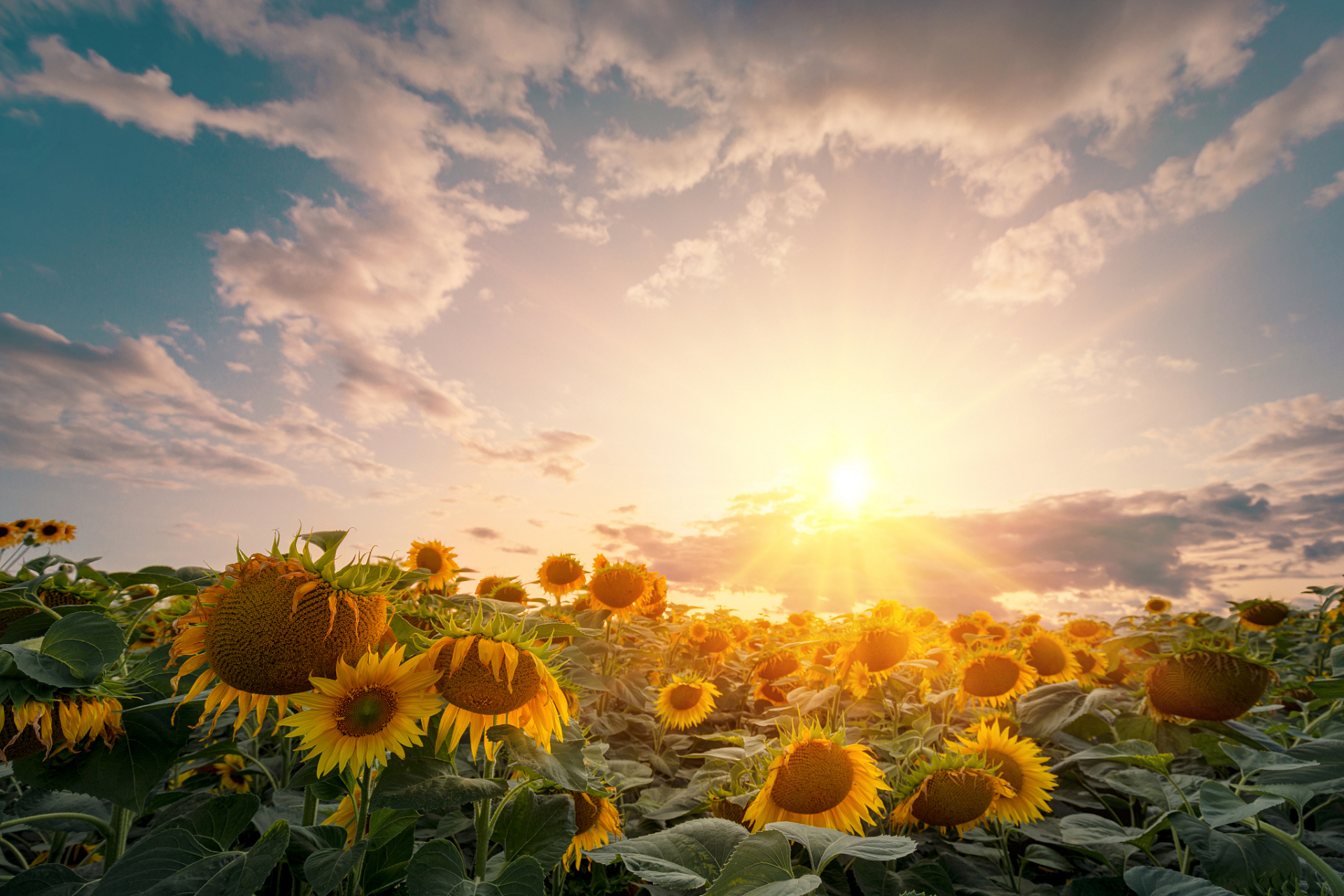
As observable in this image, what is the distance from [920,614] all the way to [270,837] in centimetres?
451

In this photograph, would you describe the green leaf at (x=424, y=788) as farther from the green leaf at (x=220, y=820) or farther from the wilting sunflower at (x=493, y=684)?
the green leaf at (x=220, y=820)

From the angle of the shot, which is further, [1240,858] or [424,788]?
[1240,858]

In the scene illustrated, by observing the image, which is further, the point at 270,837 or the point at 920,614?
the point at 920,614

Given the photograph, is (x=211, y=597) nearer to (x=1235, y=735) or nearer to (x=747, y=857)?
(x=747, y=857)

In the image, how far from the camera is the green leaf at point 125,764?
1.90 m

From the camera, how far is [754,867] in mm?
1558

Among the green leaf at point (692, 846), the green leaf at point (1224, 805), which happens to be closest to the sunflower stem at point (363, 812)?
the green leaf at point (692, 846)

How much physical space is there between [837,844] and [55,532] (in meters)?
15.5

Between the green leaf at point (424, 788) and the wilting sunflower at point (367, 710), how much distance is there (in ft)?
0.19

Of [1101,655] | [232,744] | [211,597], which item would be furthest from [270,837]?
[1101,655]

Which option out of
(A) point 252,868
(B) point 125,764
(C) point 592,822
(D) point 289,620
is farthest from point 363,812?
(C) point 592,822

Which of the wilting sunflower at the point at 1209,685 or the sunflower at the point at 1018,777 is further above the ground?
the wilting sunflower at the point at 1209,685

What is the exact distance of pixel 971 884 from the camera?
286cm

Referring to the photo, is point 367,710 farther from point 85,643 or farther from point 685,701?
point 685,701
